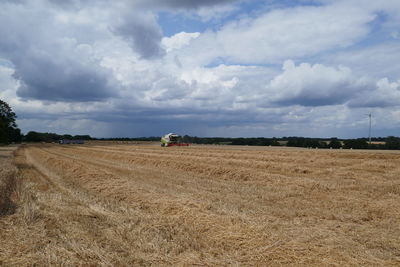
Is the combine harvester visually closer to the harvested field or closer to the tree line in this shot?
the tree line

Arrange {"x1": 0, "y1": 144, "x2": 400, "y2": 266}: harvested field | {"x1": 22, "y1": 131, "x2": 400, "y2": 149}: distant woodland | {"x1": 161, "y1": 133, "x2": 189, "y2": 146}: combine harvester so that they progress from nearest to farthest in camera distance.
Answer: {"x1": 0, "y1": 144, "x2": 400, "y2": 266}: harvested field → {"x1": 22, "y1": 131, "x2": 400, "y2": 149}: distant woodland → {"x1": 161, "y1": 133, "x2": 189, "y2": 146}: combine harvester

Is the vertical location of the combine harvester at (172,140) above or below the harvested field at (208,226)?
above

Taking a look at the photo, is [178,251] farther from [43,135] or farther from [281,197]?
[43,135]

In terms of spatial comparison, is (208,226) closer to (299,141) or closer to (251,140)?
(299,141)

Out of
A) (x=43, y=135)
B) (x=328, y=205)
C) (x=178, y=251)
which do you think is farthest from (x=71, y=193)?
(x=43, y=135)

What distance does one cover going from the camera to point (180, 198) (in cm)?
1073

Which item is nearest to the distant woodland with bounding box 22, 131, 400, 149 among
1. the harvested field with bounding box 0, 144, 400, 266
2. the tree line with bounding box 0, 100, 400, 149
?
the tree line with bounding box 0, 100, 400, 149

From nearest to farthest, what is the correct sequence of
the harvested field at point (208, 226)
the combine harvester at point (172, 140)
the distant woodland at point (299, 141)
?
the harvested field at point (208, 226) < the distant woodland at point (299, 141) < the combine harvester at point (172, 140)

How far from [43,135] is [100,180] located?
162727mm

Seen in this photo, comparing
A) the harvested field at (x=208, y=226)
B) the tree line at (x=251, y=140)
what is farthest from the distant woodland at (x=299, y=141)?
the harvested field at (x=208, y=226)

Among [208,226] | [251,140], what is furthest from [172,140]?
[208,226]

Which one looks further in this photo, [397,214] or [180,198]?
[180,198]

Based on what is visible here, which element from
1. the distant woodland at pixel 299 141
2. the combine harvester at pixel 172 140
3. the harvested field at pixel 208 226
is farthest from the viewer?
the combine harvester at pixel 172 140

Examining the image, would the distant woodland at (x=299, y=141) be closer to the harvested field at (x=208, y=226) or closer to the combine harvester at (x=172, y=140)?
the combine harvester at (x=172, y=140)
